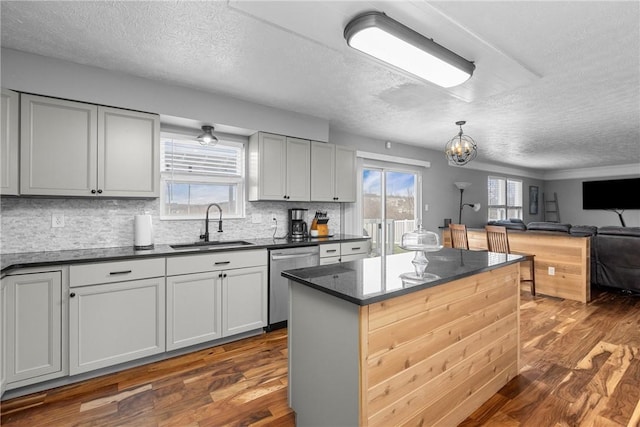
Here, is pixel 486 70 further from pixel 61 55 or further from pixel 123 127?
pixel 61 55

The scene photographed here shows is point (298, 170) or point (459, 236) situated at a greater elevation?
point (298, 170)

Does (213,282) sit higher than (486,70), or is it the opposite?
(486,70)

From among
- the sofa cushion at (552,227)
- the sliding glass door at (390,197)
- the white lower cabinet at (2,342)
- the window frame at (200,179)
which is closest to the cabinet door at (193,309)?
the window frame at (200,179)

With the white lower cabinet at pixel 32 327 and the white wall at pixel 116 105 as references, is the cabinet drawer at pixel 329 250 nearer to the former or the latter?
the white wall at pixel 116 105

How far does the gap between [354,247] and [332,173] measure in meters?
0.98

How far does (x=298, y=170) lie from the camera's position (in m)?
3.67

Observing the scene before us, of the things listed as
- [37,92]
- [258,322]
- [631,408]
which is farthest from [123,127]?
[631,408]

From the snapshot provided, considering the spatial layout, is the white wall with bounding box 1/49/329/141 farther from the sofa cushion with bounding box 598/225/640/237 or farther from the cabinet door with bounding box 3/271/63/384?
the sofa cushion with bounding box 598/225/640/237

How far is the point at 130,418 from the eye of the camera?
188cm

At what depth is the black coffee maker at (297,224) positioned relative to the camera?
3.81 meters

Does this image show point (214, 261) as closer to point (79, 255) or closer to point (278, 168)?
point (79, 255)

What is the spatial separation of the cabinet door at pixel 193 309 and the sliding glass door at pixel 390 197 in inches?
101

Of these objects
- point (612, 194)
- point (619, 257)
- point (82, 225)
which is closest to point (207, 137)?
point (82, 225)

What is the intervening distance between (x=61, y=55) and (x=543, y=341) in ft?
15.7
